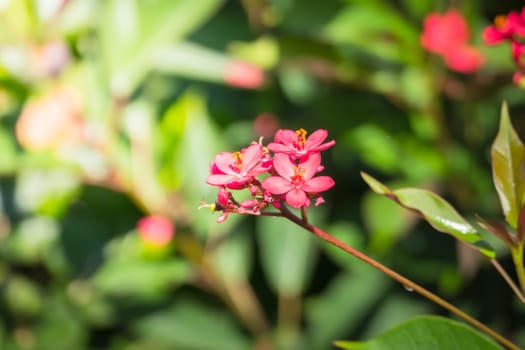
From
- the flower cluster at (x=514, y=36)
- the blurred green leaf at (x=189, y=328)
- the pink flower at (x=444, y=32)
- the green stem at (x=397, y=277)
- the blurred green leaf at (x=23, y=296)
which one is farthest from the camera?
the blurred green leaf at (x=23, y=296)

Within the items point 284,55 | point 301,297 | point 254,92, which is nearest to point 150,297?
point 301,297

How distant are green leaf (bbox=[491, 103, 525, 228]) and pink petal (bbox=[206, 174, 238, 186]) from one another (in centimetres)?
17

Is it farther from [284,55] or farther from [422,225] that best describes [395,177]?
[284,55]

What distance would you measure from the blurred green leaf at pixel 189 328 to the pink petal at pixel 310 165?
1.00 metres

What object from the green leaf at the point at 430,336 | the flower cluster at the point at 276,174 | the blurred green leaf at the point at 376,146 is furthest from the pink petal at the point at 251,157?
the blurred green leaf at the point at 376,146

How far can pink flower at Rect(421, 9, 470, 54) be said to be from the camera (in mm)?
1157

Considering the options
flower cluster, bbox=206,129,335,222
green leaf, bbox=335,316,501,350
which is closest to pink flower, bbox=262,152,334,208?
flower cluster, bbox=206,129,335,222

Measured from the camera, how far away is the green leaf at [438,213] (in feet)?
1.76

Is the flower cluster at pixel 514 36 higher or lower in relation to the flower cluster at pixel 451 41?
higher

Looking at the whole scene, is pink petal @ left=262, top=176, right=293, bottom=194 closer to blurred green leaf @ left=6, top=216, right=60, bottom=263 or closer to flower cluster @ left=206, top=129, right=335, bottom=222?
flower cluster @ left=206, top=129, right=335, bottom=222

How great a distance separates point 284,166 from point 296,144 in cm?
2

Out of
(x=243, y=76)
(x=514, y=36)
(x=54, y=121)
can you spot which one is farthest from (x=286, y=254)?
(x=514, y=36)

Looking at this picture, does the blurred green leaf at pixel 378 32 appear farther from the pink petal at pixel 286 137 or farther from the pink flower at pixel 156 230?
the pink petal at pixel 286 137

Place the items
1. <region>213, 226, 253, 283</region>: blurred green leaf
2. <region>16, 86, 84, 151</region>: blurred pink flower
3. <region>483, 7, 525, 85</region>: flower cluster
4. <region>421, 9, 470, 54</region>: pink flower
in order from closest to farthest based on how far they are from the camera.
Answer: <region>483, 7, 525, 85</region>: flower cluster → <region>421, 9, 470, 54</region>: pink flower → <region>16, 86, 84, 151</region>: blurred pink flower → <region>213, 226, 253, 283</region>: blurred green leaf
